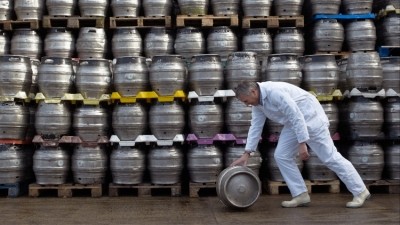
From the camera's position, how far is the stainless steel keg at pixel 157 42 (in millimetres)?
8070

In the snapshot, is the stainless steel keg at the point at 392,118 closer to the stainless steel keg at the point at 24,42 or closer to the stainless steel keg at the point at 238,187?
the stainless steel keg at the point at 238,187

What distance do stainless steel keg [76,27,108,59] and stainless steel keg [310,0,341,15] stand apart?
329 centimetres

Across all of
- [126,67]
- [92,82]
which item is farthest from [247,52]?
[92,82]

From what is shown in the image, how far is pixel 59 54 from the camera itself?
8.09m

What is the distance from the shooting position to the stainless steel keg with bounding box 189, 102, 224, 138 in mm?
7375

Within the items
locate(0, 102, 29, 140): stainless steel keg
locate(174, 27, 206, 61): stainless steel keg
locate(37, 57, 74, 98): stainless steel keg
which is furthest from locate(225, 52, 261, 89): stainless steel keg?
locate(0, 102, 29, 140): stainless steel keg

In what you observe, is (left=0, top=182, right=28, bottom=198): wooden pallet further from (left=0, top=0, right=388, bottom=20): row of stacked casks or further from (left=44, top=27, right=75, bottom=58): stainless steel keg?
(left=0, top=0, right=388, bottom=20): row of stacked casks

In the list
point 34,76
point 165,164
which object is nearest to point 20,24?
point 34,76

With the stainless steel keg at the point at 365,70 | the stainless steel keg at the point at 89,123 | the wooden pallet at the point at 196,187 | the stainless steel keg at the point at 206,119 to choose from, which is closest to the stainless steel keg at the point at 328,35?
the stainless steel keg at the point at 365,70

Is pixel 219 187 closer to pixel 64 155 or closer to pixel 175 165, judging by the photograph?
pixel 175 165

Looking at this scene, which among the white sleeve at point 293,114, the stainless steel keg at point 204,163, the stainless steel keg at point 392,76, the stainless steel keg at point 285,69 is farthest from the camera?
the stainless steel keg at point 392,76

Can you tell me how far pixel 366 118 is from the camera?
7520 millimetres

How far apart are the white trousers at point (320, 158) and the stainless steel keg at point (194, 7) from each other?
2649 millimetres

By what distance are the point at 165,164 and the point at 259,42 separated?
91.4 inches
